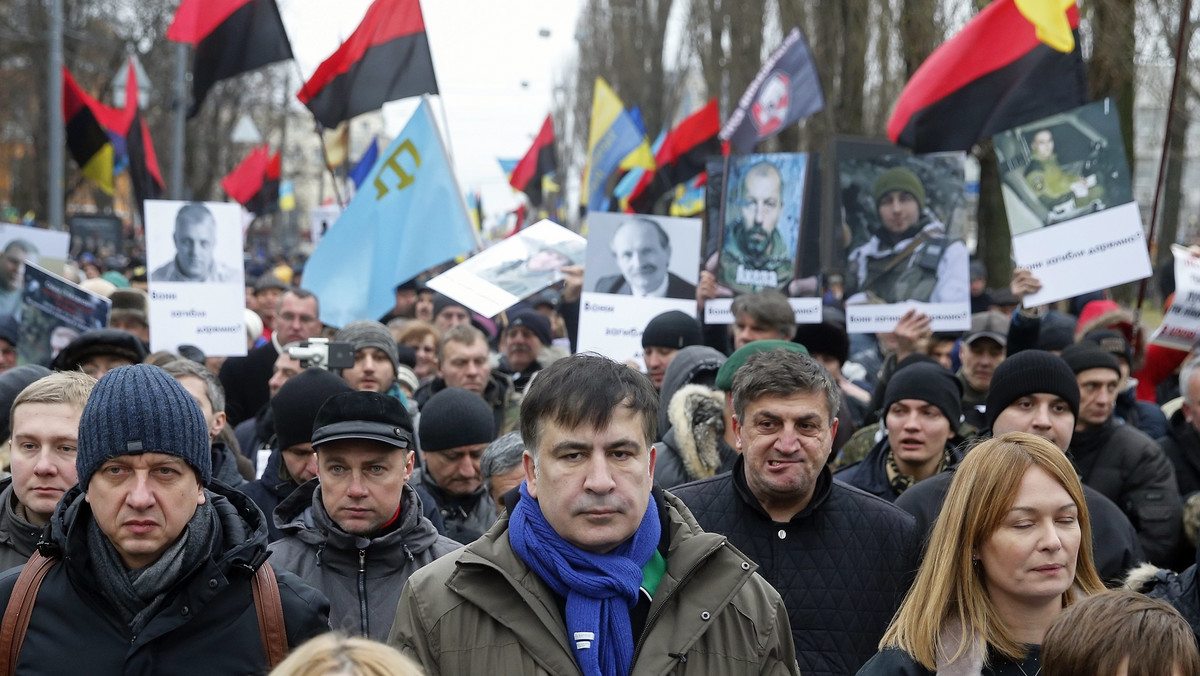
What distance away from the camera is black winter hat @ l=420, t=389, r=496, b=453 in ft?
18.1

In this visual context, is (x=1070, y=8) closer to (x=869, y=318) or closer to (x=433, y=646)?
(x=869, y=318)

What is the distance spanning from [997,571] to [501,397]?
4595 mm

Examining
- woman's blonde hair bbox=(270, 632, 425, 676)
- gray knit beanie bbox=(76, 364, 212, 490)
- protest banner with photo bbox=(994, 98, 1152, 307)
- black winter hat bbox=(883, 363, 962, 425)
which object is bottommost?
woman's blonde hair bbox=(270, 632, 425, 676)

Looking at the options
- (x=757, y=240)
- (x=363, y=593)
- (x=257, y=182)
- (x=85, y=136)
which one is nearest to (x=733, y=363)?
(x=363, y=593)

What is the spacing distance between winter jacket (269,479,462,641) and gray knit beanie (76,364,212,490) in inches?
35.4

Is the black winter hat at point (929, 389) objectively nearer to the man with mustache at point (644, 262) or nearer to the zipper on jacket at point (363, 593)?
the zipper on jacket at point (363, 593)

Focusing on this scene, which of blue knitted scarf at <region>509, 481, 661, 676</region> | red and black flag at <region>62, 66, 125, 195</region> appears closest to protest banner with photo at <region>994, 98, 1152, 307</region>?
blue knitted scarf at <region>509, 481, 661, 676</region>

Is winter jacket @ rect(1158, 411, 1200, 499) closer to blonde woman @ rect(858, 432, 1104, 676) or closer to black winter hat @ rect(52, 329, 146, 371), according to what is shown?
blonde woman @ rect(858, 432, 1104, 676)

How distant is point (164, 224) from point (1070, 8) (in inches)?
230

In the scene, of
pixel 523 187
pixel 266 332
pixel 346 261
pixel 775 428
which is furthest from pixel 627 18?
pixel 775 428

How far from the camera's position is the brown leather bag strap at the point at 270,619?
9.78 ft

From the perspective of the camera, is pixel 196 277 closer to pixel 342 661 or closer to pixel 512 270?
pixel 512 270

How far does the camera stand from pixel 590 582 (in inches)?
108

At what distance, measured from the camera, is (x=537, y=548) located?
2791 mm
